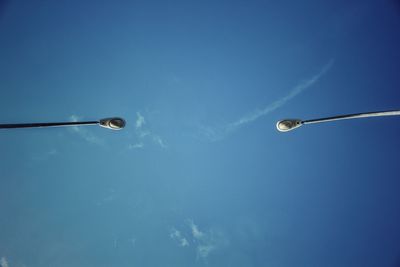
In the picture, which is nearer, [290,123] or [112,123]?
[112,123]

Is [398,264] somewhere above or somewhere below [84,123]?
below

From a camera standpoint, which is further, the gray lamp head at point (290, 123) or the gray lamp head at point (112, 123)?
the gray lamp head at point (290, 123)

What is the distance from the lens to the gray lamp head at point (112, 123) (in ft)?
26.7

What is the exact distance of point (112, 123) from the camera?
27.1 feet

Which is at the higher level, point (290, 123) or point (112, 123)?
point (112, 123)

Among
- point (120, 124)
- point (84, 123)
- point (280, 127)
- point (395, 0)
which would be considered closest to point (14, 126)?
point (84, 123)

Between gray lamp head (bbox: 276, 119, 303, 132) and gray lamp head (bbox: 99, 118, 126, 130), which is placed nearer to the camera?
gray lamp head (bbox: 99, 118, 126, 130)

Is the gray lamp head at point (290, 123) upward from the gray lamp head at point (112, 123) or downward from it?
downward

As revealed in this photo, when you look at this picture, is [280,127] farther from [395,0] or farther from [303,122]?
[395,0]

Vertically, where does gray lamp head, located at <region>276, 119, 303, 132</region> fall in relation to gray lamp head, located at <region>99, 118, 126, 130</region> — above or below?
below

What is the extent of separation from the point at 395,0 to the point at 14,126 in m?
17.4

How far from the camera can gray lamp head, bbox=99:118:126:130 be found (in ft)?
26.7

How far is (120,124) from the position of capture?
837cm

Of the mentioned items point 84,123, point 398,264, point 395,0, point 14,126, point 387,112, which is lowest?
point 398,264
